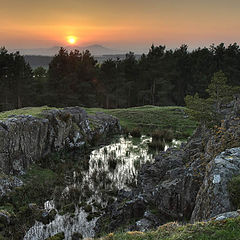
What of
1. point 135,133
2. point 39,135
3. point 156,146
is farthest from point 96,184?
point 135,133

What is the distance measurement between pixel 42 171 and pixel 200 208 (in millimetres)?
15532

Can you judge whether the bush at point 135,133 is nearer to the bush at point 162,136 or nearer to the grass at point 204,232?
the bush at point 162,136

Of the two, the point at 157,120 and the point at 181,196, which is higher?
the point at 181,196

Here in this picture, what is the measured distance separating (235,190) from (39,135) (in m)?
19.5

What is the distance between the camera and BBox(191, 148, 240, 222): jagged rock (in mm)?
7789

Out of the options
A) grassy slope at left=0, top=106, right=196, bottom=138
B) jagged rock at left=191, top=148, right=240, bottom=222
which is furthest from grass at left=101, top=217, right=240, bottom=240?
grassy slope at left=0, top=106, right=196, bottom=138

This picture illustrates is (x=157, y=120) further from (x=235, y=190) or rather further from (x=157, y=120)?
(x=235, y=190)

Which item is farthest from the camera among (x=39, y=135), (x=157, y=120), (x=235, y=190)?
(x=157, y=120)

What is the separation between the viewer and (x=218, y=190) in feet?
26.5

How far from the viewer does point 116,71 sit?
2712 inches

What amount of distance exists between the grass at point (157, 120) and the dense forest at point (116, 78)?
49.4ft

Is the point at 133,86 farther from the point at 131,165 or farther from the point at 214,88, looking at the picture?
the point at 131,165

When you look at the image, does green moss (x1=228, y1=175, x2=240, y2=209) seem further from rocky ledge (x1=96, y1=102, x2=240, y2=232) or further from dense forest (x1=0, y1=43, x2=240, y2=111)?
dense forest (x1=0, y1=43, x2=240, y2=111)

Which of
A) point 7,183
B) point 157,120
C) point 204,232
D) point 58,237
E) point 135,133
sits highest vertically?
point 204,232
